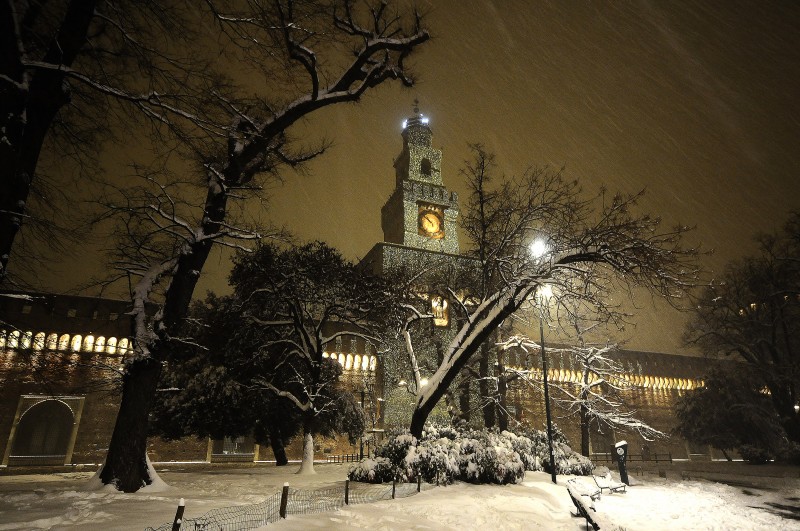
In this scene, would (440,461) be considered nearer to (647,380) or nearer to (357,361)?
(357,361)

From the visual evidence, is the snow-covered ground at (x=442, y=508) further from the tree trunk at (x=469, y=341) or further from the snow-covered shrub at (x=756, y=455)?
the snow-covered shrub at (x=756, y=455)

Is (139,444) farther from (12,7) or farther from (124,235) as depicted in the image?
(12,7)

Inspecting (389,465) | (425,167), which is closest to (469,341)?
(389,465)

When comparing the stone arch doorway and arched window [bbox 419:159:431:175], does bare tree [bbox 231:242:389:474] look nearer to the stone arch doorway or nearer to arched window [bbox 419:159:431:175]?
the stone arch doorway

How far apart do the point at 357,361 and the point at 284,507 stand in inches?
1040

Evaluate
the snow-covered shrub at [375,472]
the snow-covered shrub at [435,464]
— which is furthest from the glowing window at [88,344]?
the snow-covered shrub at [435,464]

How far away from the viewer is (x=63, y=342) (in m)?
26.3

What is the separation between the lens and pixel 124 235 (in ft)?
30.1

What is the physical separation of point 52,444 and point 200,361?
19.1m

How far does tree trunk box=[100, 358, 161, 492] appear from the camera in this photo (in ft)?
28.7

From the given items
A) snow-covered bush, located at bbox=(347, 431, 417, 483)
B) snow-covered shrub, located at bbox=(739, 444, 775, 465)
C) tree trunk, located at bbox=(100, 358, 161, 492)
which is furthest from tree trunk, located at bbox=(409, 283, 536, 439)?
snow-covered shrub, located at bbox=(739, 444, 775, 465)

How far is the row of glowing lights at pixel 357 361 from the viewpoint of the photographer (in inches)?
1268

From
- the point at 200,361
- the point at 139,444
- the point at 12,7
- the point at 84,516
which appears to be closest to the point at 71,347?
the point at 200,361

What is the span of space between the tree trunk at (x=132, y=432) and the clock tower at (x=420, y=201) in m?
29.2
